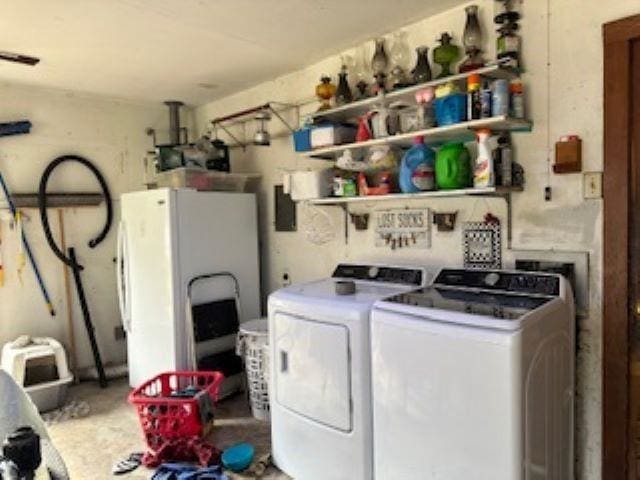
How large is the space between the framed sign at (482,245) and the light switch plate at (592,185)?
1.43 feet

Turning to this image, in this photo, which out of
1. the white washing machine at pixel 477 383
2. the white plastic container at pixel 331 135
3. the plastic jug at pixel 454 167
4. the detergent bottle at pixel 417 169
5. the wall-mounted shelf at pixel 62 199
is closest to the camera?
the white washing machine at pixel 477 383

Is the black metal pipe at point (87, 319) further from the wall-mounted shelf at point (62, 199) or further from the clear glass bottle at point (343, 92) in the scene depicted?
the clear glass bottle at point (343, 92)

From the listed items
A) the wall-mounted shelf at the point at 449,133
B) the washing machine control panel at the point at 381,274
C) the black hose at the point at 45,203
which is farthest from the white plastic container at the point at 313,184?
the black hose at the point at 45,203

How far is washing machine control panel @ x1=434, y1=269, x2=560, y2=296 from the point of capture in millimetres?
2002

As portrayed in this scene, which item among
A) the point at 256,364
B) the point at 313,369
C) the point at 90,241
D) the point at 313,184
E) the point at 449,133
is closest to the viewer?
the point at 313,369

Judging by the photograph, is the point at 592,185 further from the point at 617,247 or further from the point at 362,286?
the point at 362,286

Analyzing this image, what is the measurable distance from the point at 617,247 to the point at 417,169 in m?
0.96

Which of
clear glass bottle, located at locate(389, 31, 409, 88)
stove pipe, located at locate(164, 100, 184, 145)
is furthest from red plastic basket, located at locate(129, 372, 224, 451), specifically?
stove pipe, located at locate(164, 100, 184, 145)

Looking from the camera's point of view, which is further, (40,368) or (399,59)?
(40,368)

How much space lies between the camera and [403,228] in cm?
278

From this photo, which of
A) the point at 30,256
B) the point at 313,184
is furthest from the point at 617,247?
the point at 30,256

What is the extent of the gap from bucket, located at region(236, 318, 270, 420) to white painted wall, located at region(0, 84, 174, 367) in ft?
5.52

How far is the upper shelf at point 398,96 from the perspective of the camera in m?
2.15

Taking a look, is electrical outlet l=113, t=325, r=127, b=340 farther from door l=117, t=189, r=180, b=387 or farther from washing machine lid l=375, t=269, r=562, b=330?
washing machine lid l=375, t=269, r=562, b=330
